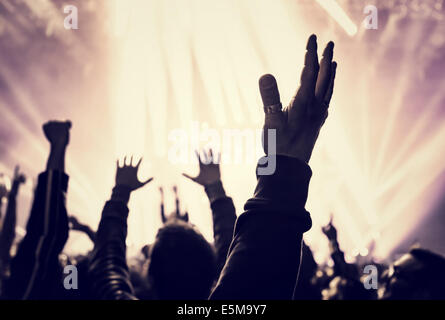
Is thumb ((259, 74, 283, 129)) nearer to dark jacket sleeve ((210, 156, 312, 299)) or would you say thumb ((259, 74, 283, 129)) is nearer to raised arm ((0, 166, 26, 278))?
dark jacket sleeve ((210, 156, 312, 299))

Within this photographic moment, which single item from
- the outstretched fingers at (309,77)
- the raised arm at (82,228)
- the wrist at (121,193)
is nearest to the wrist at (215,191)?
the wrist at (121,193)

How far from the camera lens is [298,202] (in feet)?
2.69

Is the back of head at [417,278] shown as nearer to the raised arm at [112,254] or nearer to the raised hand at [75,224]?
the raised arm at [112,254]

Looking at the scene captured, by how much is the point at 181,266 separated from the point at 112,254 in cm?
33

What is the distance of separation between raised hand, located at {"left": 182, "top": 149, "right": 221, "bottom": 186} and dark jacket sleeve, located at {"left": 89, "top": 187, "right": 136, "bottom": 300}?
61 cm

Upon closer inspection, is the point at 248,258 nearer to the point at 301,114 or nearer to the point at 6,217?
the point at 301,114

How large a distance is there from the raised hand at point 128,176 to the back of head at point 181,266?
0.33 meters

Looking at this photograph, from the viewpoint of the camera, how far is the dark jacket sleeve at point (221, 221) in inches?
76.4

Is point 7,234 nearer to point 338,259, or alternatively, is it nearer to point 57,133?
point 57,133

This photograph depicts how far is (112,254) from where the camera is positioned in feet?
5.50

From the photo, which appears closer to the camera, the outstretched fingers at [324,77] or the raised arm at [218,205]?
the outstretched fingers at [324,77]

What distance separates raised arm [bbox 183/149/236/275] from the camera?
1.95 meters
